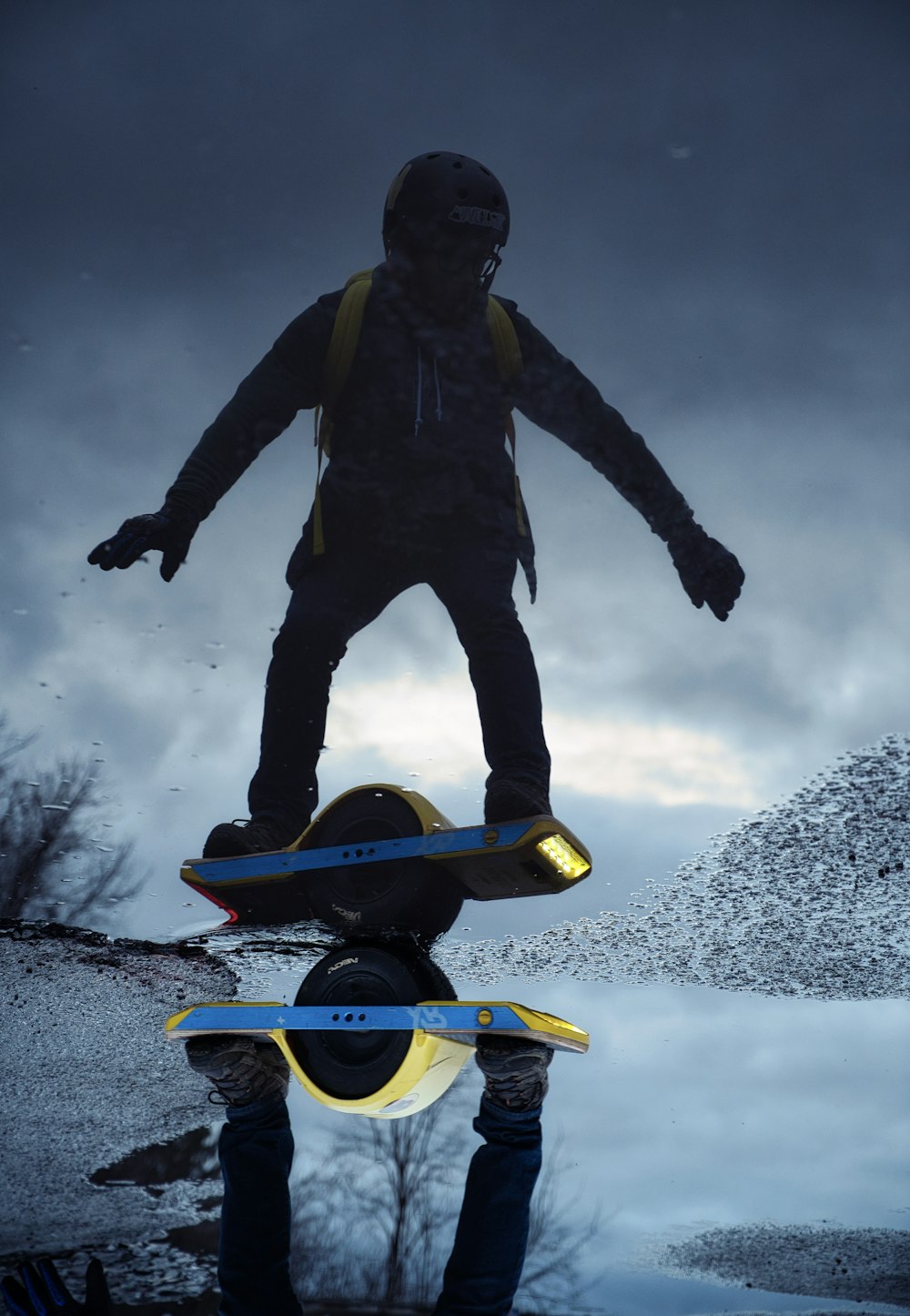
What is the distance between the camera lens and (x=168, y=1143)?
2.48m

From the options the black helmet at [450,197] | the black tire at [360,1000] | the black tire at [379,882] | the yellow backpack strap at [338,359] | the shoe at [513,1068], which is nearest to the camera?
the shoe at [513,1068]

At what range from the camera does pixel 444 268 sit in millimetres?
1916

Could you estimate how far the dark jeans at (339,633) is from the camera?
1882 mm

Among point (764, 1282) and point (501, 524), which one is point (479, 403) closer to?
point (501, 524)

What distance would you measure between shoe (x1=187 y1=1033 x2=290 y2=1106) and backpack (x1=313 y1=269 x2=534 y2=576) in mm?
994

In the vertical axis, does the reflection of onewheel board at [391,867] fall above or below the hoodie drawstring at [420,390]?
A: below

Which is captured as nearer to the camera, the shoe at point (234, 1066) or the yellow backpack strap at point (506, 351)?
the shoe at point (234, 1066)

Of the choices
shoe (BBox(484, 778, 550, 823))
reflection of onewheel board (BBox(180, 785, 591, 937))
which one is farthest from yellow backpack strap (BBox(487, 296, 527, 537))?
reflection of onewheel board (BBox(180, 785, 591, 937))

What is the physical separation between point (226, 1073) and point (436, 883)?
1.68 feet

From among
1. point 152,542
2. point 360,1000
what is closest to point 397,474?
point 152,542

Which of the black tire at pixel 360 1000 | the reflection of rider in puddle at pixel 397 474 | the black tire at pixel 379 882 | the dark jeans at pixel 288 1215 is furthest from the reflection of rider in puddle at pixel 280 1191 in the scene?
the reflection of rider in puddle at pixel 397 474

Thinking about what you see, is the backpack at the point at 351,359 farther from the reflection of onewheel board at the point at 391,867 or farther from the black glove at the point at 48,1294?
the black glove at the point at 48,1294

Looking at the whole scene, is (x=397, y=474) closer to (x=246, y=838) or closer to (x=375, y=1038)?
(x=246, y=838)

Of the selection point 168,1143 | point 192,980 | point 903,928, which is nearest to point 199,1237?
point 168,1143
